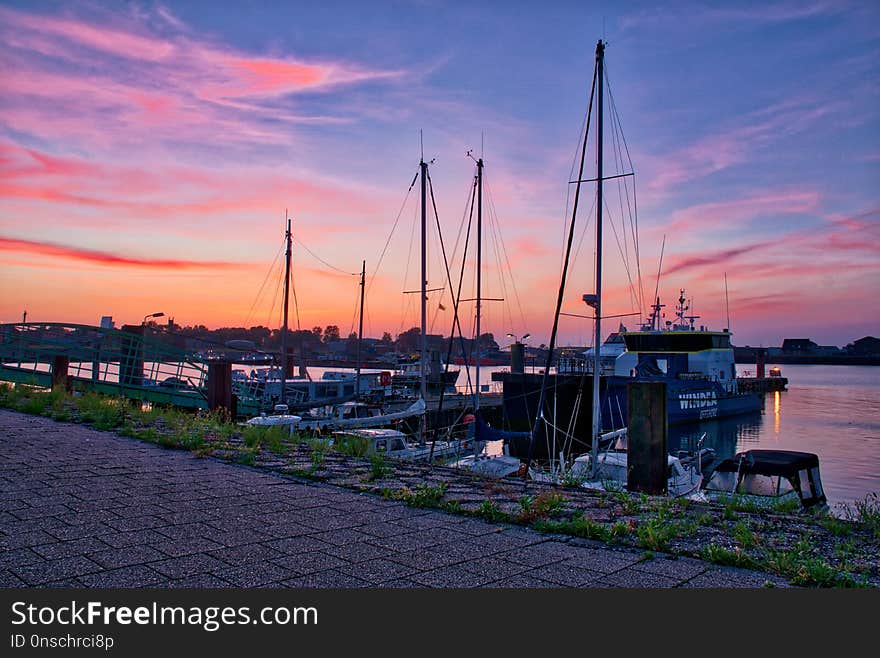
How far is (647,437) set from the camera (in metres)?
9.34

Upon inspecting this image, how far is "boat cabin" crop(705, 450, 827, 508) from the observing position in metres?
14.4

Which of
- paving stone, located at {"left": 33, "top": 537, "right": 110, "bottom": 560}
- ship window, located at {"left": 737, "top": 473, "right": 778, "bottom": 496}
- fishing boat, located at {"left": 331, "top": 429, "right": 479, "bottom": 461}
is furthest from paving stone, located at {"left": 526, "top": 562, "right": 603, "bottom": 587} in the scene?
fishing boat, located at {"left": 331, "top": 429, "right": 479, "bottom": 461}

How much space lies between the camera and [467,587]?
13.9ft

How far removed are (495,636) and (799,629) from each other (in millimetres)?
1655

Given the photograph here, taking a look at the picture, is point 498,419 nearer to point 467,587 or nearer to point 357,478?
point 357,478

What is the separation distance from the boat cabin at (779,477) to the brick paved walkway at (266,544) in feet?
33.4

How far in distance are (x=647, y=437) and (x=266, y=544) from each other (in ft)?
19.3

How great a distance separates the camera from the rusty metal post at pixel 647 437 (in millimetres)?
9266

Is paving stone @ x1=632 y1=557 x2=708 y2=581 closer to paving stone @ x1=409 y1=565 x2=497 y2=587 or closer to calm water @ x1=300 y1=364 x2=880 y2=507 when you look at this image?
paving stone @ x1=409 y1=565 x2=497 y2=587

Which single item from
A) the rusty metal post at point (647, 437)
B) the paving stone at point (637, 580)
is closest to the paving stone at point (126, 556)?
the paving stone at point (637, 580)

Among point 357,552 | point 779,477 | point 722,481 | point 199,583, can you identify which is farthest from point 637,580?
point 722,481

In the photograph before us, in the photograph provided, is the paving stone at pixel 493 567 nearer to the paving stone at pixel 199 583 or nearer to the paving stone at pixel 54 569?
the paving stone at pixel 199 583

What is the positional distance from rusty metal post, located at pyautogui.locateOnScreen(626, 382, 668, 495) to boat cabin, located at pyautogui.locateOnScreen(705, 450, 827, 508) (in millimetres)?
5726

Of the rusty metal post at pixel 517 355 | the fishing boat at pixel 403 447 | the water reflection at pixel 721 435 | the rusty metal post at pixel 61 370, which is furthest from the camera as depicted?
the rusty metal post at pixel 517 355
